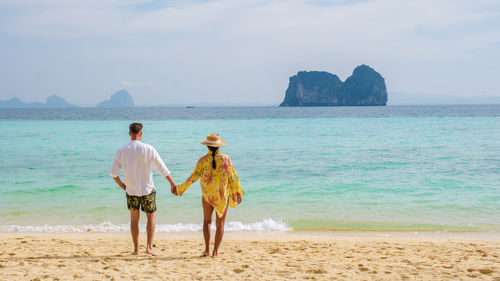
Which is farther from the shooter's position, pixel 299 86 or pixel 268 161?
pixel 299 86

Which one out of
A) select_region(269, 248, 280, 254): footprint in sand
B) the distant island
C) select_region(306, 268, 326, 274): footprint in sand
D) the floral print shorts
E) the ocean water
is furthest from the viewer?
the distant island

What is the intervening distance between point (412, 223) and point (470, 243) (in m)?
1.89

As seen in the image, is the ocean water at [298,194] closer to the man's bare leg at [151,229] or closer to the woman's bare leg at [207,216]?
the man's bare leg at [151,229]

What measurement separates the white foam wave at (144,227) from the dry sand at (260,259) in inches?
32.1

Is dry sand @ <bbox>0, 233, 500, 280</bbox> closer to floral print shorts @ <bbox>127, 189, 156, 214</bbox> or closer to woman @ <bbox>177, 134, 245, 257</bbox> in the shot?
floral print shorts @ <bbox>127, 189, 156, 214</bbox>

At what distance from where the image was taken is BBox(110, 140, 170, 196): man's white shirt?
4.78 metres

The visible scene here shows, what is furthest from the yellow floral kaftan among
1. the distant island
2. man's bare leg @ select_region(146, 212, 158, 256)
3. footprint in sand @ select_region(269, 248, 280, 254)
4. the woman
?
the distant island

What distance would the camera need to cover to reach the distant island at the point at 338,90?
181125mm

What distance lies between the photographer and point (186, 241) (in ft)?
Answer: 21.7

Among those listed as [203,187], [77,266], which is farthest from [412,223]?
[77,266]

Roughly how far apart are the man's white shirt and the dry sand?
35.6 inches

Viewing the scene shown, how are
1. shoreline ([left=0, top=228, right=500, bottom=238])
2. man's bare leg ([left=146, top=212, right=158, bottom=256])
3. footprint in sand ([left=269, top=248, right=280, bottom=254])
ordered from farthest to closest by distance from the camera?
1. shoreline ([left=0, top=228, right=500, bottom=238])
2. footprint in sand ([left=269, top=248, right=280, bottom=254])
3. man's bare leg ([left=146, top=212, right=158, bottom=256])

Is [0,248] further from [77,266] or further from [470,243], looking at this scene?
[470,243]

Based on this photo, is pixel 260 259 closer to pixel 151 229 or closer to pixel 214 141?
pixel 151 229
